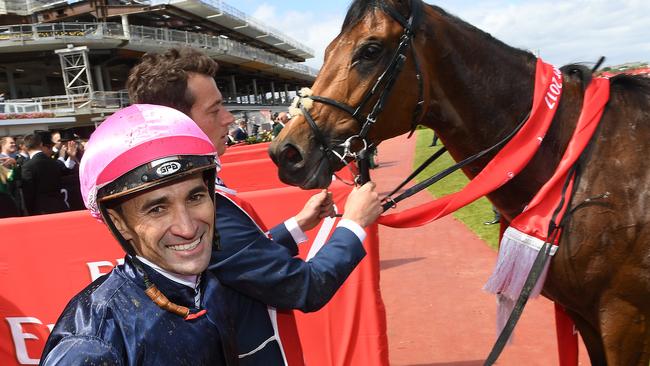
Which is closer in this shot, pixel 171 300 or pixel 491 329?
pixel 171 300

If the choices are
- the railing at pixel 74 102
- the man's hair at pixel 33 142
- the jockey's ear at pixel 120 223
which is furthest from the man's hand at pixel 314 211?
the railing at pixel 74 102

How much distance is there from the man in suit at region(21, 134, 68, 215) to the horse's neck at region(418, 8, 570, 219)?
591cm

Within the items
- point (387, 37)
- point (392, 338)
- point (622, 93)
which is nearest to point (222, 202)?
point (387, 37)

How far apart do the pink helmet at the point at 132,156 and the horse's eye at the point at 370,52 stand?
115 cm

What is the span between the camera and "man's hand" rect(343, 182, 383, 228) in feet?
5.48

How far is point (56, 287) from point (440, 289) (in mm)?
3480

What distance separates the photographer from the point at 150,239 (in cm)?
109

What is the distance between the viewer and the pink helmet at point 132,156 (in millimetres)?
1046

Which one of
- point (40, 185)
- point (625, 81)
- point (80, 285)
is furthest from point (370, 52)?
point (40, 185)

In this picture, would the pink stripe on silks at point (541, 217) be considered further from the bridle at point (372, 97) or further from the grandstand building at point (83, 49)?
the grandstand building at point (83, 49)

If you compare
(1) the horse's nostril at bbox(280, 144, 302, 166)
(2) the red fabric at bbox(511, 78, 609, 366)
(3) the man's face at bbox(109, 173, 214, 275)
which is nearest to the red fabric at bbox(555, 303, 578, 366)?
(2) the red fabric at bbox(511, 78, 609, 366)

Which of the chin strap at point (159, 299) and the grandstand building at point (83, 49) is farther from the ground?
the chin strap at point (159, 299)

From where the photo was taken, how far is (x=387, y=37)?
2035mm

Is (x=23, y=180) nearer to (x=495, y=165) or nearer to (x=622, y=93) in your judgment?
(x=495, y=165)
